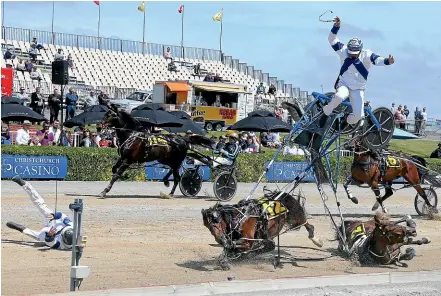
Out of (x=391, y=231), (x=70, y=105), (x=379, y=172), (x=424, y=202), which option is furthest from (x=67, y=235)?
(x=70, y=105)

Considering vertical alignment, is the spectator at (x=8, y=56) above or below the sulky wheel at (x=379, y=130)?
above

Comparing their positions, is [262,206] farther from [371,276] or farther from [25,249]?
[25,249]

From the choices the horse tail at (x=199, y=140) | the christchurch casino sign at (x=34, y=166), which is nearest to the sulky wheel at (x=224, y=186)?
the horse tail at (x=199, y=140)

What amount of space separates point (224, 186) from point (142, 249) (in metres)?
7.39

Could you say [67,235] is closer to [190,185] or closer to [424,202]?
[190,185]

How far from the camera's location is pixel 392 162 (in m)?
17.4

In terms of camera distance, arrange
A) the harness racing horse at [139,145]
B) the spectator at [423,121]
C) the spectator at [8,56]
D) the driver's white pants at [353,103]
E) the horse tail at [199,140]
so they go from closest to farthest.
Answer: the driver's white pants at [353,103] → the harness racing horse at [139,145] → the horse tail at [199,140] → the spectator at [8,56] → the spectator at [423,121]

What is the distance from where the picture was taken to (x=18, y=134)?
80.9 feet

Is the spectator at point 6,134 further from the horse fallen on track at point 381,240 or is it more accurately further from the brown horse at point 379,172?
the horse fallen on track at point 381,240

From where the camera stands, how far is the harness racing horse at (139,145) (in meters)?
19.2

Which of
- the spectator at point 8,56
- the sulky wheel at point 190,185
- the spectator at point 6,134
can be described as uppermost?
the spectator at point 8,56

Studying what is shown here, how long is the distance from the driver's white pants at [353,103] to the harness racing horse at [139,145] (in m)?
8.57

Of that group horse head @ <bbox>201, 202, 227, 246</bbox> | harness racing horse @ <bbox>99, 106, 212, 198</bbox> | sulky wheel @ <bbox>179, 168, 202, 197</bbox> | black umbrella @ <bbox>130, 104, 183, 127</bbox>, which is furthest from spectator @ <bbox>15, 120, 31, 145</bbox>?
horse head @ <bbox>201, 202, 227, 246</bbox>

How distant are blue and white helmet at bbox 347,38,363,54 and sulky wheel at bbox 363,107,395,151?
154 centimetres
